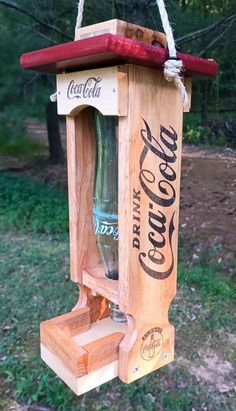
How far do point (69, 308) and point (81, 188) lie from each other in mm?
1648

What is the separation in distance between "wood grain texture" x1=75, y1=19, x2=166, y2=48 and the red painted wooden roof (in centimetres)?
6

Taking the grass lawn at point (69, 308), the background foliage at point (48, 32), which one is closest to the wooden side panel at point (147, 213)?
the grass lawn at point (69, 308)

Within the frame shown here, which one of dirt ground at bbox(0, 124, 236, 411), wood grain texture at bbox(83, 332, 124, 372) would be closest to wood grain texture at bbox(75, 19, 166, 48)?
wood grain texture at bbox(83, 332, 124, 372)

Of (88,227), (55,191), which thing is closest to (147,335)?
(88,227)

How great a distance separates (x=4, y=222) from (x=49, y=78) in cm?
151

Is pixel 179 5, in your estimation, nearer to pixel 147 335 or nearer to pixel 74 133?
pixel 74 133

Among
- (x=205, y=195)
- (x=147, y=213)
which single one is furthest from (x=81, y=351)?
(x=205, y=195)

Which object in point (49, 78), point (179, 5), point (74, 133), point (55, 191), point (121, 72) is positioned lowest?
point (55, 191)

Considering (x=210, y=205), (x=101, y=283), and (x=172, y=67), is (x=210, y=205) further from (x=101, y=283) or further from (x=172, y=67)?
(x=172, y=67)

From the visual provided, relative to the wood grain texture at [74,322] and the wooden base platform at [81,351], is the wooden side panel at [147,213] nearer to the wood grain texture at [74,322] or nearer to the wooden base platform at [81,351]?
the wooden base platform at [81,351]

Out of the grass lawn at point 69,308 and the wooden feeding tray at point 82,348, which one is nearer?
the wooden feeding tray at point 82,348

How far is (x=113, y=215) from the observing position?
0.91 meters

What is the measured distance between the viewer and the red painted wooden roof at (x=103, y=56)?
26.5 inches

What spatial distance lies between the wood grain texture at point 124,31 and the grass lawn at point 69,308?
60.7 inches
